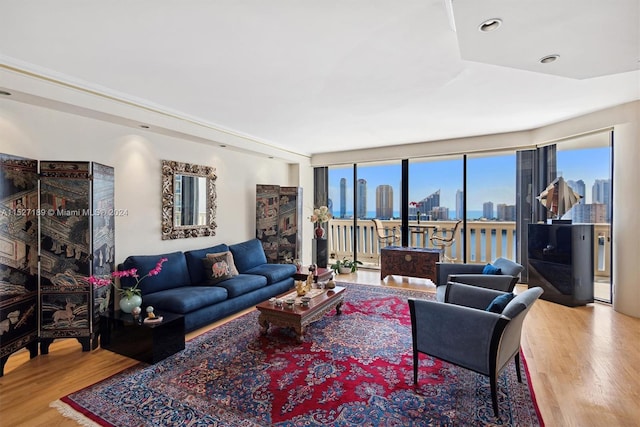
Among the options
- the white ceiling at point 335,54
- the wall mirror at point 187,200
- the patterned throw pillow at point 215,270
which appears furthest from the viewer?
the wall mirror at point 187,200

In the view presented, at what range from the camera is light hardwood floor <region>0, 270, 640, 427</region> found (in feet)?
6.58

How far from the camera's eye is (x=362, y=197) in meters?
7.11

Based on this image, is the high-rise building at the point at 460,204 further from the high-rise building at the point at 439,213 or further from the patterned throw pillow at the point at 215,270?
the patterned throw pillow at the point at 215,270

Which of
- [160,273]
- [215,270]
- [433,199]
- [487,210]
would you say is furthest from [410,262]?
[160,273]

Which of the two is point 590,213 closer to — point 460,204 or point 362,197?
point 460,204

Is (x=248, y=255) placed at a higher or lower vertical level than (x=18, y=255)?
lower

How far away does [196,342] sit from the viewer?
3080 millimetres

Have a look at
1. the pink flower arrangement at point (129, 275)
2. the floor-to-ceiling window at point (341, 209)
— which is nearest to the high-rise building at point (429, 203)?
the floor-to-ceiling window at point (341, 209)

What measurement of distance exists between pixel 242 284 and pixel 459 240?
4593 mm

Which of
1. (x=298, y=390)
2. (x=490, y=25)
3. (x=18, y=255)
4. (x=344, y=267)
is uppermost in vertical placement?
(x=490, y=25)

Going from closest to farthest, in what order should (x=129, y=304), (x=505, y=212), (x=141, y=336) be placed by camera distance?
(x=141, y=336) < (x=129, y=304) < (x=505, y=212)

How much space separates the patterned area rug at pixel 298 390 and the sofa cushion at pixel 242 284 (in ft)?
2.50

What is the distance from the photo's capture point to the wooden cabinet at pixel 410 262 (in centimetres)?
Result: 523

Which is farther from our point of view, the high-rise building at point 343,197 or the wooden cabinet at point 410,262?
the high-rise building at point 343,197
